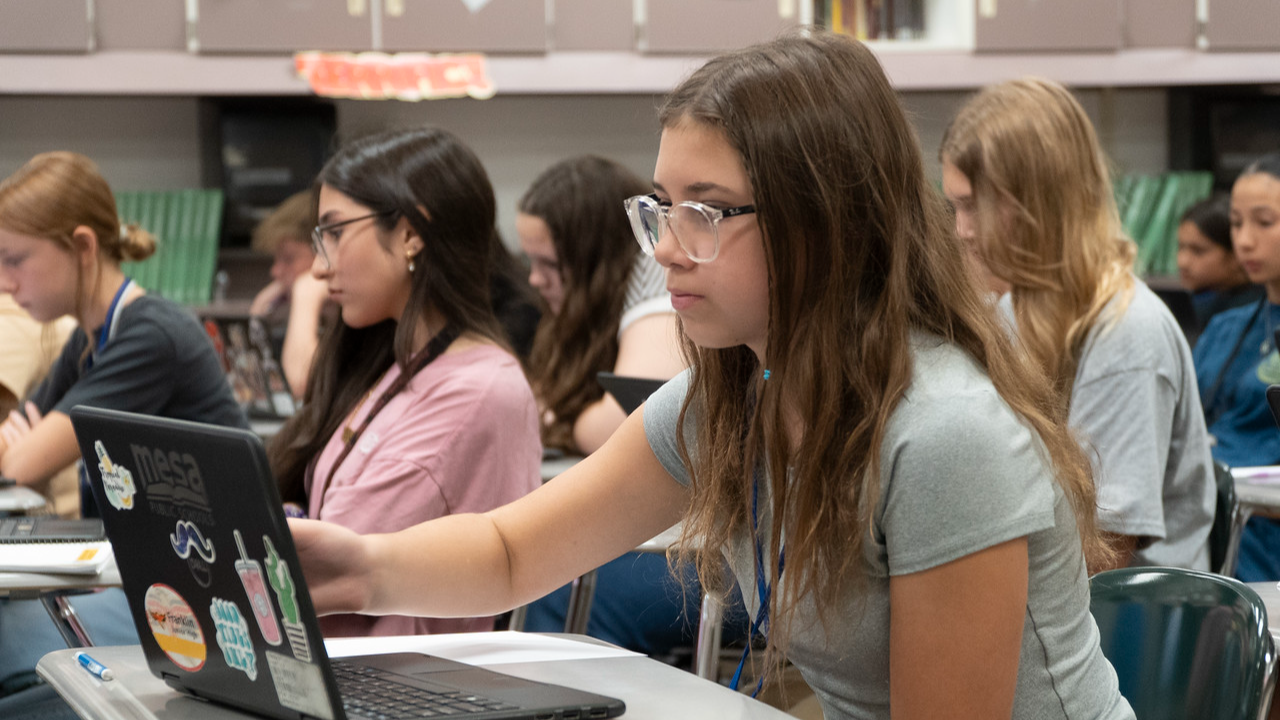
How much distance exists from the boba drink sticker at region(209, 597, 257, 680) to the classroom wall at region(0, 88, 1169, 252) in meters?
3.84

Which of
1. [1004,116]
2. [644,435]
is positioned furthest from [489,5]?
[644,435]

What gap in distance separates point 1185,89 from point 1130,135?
0.85 ft

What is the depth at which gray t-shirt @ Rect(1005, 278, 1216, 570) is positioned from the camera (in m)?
1.85

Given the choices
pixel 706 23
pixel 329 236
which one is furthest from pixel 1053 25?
pixel 329 236

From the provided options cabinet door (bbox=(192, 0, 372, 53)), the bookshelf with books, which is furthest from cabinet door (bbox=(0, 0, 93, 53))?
the bookshelf with books

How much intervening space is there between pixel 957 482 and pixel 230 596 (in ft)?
1.75

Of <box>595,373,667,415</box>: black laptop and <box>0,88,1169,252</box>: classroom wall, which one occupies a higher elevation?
<box>0,88,1169,252</box>: classroom wall

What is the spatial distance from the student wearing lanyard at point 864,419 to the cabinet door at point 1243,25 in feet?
13.5

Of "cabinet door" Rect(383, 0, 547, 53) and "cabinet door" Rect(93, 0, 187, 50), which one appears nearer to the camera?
"cabinet door" Rect(93, 0, 187, 50)

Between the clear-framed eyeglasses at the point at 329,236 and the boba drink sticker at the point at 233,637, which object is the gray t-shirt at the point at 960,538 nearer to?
the boba drink sticker at the point at 233,637

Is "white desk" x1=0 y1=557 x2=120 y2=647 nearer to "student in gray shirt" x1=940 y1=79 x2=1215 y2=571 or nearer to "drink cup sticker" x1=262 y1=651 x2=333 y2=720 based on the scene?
"drink cup sticker" x1=262 y1=651 x2=333 y2=720

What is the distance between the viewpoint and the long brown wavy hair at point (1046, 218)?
192cm

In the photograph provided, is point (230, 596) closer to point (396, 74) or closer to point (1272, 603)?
point (1272, 603)

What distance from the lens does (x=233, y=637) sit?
3.01ft
